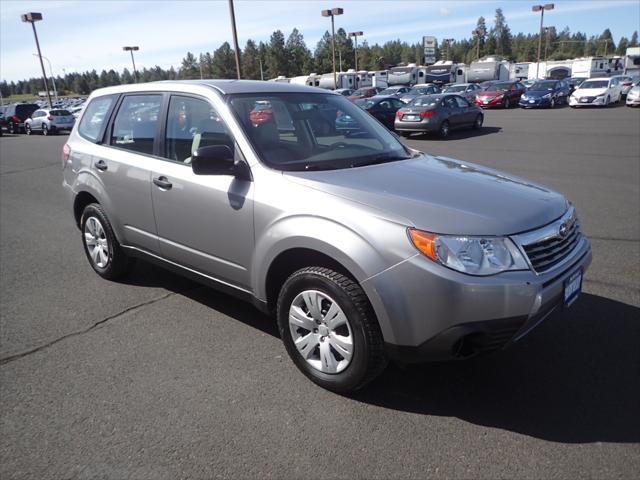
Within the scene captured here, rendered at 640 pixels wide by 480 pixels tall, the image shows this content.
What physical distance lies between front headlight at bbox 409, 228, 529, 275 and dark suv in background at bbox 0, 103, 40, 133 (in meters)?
37.3

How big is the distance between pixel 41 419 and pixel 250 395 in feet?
3.99

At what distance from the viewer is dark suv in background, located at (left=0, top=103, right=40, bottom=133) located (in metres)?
33.1

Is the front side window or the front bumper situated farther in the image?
the front side window

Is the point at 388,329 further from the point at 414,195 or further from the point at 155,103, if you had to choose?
the point at 155,103

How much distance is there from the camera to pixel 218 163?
3270 millimetres

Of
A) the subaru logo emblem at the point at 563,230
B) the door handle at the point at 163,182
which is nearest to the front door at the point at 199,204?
the door handle at the point at 163,182

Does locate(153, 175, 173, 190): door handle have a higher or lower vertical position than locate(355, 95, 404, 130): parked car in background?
higher

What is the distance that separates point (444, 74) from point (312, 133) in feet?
197

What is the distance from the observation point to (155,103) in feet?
13.7

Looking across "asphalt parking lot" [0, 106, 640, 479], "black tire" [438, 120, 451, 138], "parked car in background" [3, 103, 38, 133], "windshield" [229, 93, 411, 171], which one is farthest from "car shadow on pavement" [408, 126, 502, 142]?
"parked car in background" [3, 103, 38, 133]

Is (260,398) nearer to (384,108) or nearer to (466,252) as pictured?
(466,252)

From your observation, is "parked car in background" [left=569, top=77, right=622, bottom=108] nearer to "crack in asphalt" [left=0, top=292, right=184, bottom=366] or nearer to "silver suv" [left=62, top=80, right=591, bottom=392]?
"silver suv" [left=62, top=80, right=591, bottom=392]

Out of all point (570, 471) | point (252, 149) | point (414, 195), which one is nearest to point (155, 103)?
point (252, 149)

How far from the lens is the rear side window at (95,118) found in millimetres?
4832
